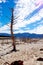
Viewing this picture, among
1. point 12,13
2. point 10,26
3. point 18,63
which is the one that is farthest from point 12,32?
point 18,63

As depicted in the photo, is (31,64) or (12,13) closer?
(31,64)

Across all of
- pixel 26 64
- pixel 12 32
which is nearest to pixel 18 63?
pixel 26 64

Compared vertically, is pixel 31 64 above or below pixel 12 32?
below

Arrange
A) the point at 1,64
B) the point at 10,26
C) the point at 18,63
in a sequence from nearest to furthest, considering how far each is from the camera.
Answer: the point at 18,63
the point at 1,64
the point at 10,26

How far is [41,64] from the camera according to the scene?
14.1 m

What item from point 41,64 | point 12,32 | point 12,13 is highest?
point 12,13

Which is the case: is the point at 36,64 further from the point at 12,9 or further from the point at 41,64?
the point at 12,9

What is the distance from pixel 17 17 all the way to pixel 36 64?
9.64 meters

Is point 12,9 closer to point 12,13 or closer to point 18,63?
point 12,13

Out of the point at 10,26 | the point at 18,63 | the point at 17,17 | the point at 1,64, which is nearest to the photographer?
the point at 18,63

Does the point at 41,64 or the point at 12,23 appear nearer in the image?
the point at 41,64

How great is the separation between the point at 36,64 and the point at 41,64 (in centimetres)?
32

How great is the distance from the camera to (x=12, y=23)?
24125 millimetres

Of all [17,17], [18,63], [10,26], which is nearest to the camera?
[18,63]
